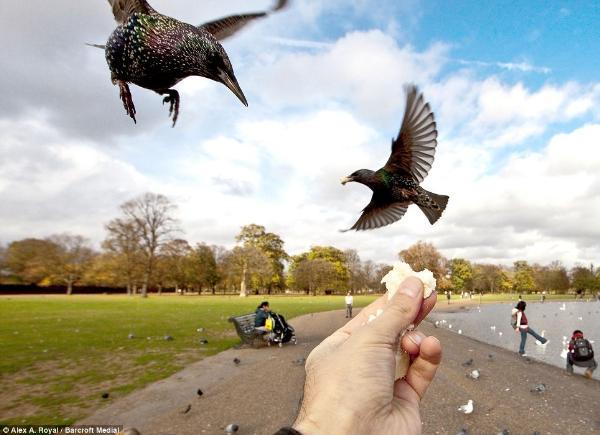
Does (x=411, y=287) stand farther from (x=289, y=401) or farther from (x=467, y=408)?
(x=467, y=408)

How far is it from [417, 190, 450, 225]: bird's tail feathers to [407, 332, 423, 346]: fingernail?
577 millimetres

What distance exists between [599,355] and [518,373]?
876 centimetres

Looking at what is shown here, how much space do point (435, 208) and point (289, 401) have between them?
8635 mm

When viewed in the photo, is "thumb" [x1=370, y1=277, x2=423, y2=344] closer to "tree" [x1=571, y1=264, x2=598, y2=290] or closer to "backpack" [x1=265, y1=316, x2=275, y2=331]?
"backpack" [x1=265, y1=316, x2=275, y2=331]

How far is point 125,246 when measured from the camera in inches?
2532

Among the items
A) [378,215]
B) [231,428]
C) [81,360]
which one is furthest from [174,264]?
[378,215]

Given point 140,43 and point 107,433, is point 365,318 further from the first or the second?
point 107,433

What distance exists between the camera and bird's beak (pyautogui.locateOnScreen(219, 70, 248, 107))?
125 centimetres

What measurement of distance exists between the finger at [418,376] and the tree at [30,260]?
3695 inches

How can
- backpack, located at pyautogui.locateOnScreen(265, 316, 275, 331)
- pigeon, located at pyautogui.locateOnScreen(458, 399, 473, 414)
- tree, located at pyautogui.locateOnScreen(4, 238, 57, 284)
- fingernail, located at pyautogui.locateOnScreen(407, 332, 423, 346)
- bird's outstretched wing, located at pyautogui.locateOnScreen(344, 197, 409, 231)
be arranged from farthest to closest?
tree, located at pyautogui.locateOnScreen(4, 238, 57, 284) < backpack, located at pyautogui.locateOnScreen(265, 316, 275, 331) < pigeon, located at pyautogui.locateOnScreen(458, 399, 473, 414) < bird's outstretched wing, located at pyautogui.locateOnScreen(344, 197, 409, 231) < fingernail, located at pyautogui.locateOnScreen(407, 332, 423, 346)

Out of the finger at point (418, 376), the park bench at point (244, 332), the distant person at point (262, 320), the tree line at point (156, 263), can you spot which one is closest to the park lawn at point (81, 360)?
the park bench at point (244, 332)

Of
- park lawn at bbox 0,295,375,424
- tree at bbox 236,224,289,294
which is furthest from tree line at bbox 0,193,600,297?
park lawn at bbox 0,295,375,424

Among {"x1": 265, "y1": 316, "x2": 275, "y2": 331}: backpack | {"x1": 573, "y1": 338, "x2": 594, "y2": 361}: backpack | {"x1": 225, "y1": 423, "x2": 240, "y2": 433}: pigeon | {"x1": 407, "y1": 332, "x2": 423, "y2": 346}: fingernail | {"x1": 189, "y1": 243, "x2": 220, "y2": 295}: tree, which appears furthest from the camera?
{"x1": 189, "y1": 243, "x2": 220, "y2": 295}: tree

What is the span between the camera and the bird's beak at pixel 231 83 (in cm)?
125
